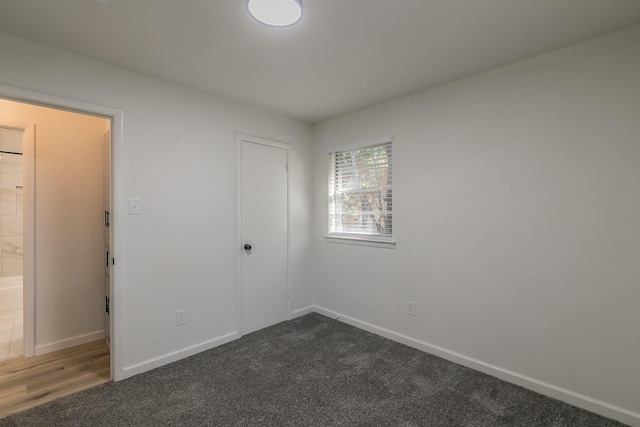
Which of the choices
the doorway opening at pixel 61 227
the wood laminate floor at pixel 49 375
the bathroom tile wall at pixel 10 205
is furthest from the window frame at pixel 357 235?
the bathroom tile wall at pixel 10 205

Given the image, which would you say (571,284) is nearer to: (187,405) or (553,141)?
(553,141)

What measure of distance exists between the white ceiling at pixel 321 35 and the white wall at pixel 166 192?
0.17m

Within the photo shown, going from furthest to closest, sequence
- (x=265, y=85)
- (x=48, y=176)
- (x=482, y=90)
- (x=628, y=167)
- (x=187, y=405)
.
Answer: (x=48, y=176) < (x=265, y=85) < (x=482, y=90) < (x=187, y=405) < (x=628, y=167)

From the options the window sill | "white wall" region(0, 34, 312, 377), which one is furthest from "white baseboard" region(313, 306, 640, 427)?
"white wall" region(0, 34, 312, 377)

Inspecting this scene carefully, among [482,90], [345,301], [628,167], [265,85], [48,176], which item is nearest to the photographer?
[628,167]

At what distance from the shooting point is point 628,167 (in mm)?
1859

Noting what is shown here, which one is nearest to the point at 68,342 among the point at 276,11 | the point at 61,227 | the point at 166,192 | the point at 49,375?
the point at 49,375

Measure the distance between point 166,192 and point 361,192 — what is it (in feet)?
6.54

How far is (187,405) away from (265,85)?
2.60 metres

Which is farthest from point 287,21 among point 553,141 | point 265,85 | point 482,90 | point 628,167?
point 628,167

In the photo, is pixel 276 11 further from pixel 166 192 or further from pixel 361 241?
pixel 361 241

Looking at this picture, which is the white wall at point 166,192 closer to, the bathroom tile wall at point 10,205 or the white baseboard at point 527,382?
the white baseboard at point 527,382

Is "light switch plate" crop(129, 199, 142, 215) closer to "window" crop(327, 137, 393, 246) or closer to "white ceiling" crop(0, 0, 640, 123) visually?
"white ceiling" crop(0, 0, 640, 123)

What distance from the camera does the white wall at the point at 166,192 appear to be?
7.15 ft
